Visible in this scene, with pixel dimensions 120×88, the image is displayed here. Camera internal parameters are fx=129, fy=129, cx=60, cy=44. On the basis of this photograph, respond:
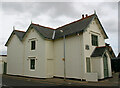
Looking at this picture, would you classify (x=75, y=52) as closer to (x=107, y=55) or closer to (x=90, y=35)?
(x=90, y=35)

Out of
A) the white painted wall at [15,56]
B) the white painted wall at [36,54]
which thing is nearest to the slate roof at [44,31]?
the white painted wall at [36,54]

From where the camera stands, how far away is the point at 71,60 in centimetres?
1644

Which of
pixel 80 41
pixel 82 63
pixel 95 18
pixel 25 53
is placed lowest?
pixel 82 63

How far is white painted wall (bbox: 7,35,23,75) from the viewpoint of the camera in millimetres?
21447

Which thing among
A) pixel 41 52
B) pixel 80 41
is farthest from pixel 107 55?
pixel 41 52

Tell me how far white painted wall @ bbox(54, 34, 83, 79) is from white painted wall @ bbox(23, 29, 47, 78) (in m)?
1.99

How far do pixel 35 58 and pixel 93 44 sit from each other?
8.48 meters

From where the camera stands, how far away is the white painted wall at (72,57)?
612 inches

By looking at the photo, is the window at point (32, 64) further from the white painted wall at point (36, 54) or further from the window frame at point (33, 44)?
the window frame at point (33, 44)

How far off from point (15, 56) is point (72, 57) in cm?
1126

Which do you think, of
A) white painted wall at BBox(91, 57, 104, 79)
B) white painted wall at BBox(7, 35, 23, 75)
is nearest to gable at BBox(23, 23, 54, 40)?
white painted wall at BBox(7, 35, 23, 75)

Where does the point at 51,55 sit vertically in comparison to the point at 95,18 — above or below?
below

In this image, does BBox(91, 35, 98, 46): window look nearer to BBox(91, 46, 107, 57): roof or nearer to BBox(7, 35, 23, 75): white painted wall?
BBox(91, 46, 107, 57): roof

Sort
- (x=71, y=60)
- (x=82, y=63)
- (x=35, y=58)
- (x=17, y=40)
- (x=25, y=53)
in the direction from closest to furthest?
(x=82, y=63) → (x=71, y=60) → (x=35, y=58) → (x=25, y=53) → (x=17, y=40)
